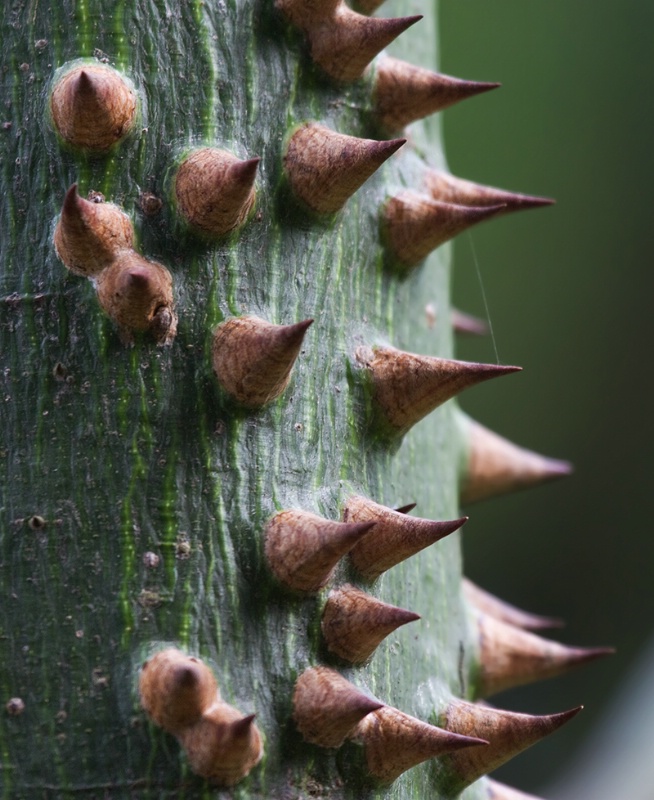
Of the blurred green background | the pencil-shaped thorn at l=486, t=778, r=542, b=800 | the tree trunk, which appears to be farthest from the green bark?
the blurred green background

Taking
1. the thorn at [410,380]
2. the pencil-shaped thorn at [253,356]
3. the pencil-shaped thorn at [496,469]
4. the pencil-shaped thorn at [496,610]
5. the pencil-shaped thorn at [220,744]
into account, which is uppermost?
the pencil-shaped thorn at [253,356]

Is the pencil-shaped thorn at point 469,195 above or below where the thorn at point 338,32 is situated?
below

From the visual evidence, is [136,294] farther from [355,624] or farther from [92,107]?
[355,624]

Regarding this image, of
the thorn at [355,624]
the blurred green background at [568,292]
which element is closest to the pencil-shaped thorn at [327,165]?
the thorn at [355,624]

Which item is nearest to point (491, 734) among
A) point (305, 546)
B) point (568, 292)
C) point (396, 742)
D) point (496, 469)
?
point (396, 742)

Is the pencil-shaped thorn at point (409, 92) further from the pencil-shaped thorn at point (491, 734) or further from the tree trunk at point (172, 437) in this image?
the pencil-shaped thorn at point (491, 734)

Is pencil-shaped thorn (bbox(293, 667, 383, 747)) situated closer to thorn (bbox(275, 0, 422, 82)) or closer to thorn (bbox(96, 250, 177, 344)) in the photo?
thorn (bbox(96, 250, 177, 344))

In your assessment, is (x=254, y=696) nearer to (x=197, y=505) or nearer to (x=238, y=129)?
(x=197, y=505)
